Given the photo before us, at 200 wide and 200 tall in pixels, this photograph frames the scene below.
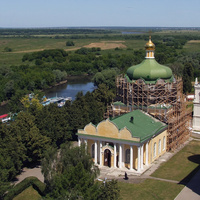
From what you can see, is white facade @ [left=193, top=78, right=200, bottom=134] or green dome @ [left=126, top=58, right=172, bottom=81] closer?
green dome @ [left=126, top=58, right=172, bottom=81]

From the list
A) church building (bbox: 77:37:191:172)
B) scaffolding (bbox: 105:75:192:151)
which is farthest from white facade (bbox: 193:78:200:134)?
scaffolding (bbox: 105:75:192:151)

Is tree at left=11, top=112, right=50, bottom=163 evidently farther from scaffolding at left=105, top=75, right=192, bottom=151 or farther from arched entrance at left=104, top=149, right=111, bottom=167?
scaffolding at left=105, top=75, right=192, bottom=151

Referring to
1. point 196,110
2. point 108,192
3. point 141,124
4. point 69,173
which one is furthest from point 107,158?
point 196,110

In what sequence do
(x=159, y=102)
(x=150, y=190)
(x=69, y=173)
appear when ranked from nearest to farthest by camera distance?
(x=69, y=173), (x=150, y=190), (x=159, y=102)

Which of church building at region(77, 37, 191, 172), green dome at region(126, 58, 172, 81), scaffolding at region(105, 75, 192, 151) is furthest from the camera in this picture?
green dome at region(126, 58, 172, 81)

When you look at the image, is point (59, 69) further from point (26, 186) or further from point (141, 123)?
point (26, 186)

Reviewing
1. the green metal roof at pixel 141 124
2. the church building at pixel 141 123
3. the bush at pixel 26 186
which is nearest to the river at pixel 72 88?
the church building at pixel 141 123
